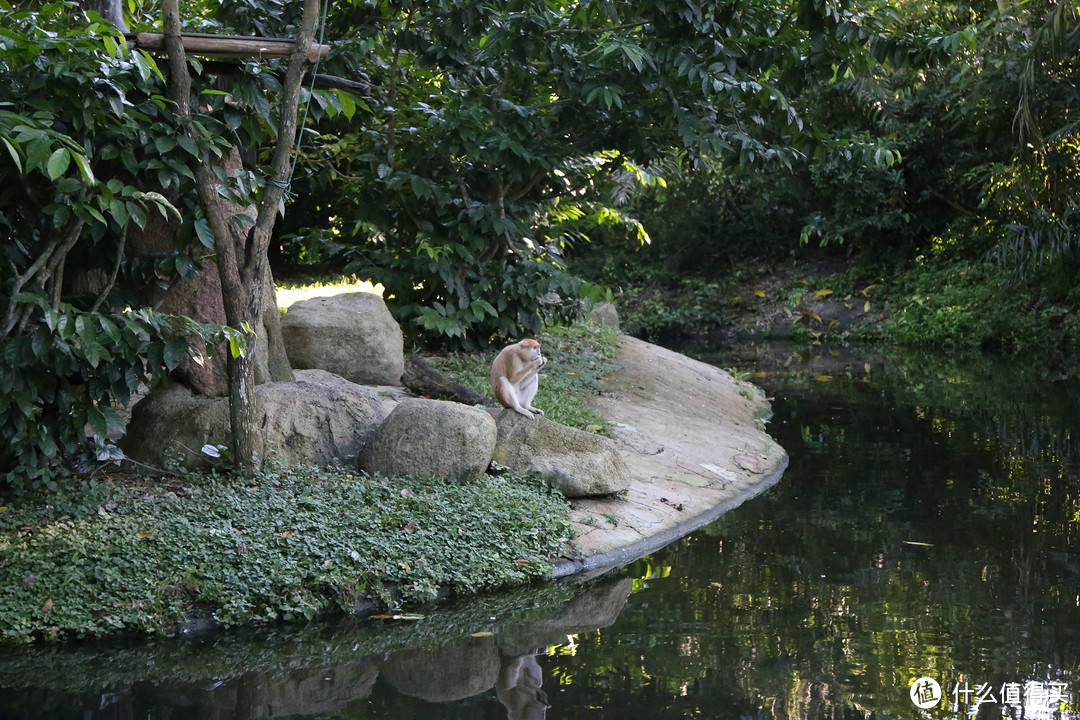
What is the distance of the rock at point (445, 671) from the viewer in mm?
4836

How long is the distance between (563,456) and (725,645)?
246cm

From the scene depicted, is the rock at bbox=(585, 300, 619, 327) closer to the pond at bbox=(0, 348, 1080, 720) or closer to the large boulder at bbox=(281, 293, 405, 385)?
the large boulder at bbox=(281, 293, 405, 385)

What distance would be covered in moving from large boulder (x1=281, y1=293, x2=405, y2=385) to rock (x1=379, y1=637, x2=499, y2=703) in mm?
4437

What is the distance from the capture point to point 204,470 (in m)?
6.64

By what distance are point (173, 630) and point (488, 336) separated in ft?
23.2

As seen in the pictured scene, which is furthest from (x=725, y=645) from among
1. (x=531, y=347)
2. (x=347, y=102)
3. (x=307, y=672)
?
(x=347, y=102)

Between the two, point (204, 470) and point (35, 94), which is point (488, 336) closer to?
point (204, 470)

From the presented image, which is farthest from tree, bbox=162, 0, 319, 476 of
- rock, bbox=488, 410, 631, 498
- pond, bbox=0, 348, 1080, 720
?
rock, bbox=488, 410, 631, 498

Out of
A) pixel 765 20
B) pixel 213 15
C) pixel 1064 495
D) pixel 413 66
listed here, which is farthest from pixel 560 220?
pixel 1064 495

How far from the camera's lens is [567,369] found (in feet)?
38.4

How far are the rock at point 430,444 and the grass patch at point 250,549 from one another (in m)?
0.19

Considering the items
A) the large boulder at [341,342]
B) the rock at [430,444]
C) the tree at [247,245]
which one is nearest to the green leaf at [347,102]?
the tree at [247,245]

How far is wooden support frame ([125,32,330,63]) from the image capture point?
6082 millimetres

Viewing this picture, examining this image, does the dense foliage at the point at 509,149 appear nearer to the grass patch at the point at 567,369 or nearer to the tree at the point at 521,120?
the tree at the point at 521,120
